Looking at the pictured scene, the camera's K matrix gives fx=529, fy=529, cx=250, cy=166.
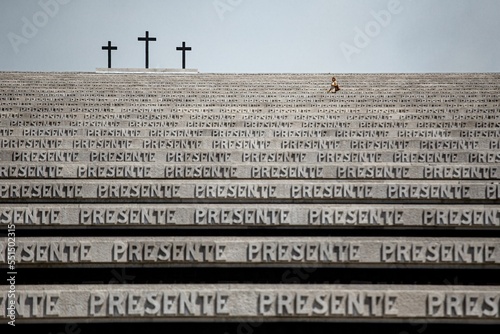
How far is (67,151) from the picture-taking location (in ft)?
24.5

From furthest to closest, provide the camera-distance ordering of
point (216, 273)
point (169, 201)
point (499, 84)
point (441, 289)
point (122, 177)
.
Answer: point (499, 84) < point (122, 177) < point (169, 201) < point (216, 273) < point (441, 289)

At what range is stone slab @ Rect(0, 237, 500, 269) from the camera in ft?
17.8

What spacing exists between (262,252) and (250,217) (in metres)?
0.64

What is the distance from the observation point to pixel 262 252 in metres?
5.54

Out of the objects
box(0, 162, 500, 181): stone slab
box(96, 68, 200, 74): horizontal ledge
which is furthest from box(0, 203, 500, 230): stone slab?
box(96, 68, 200, 74): horizontal ledge

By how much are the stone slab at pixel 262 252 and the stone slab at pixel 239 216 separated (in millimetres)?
489

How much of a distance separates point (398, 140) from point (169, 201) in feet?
11.9

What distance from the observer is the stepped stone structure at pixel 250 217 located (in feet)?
16.2

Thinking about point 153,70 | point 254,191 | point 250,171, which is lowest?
point 254,191

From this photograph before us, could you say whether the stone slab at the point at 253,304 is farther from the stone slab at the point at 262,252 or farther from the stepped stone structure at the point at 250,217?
the stone slab at the point at 262,252

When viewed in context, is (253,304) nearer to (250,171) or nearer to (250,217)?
(250,217)

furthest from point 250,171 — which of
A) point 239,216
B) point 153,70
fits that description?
point 153,70

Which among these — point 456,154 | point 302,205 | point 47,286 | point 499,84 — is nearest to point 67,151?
point 47,286

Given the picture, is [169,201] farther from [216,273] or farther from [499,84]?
[499,84]
